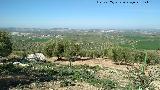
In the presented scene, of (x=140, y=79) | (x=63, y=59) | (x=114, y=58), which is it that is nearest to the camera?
(x=140, y=79)

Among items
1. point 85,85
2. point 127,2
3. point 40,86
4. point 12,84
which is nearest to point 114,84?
point 85,85

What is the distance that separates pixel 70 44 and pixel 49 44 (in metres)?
3.90

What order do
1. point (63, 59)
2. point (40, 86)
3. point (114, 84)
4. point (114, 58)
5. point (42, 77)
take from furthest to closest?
point (63, 59), point (114, 58), point (42, 77), point (114, 84), point (40, 86)

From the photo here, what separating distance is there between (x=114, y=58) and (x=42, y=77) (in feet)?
74.2

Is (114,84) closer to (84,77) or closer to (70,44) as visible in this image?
(84,77)

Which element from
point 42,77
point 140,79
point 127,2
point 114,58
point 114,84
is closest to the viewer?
point 127,2

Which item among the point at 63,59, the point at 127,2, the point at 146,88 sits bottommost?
the point at 63,59

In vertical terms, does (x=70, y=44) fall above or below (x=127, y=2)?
below

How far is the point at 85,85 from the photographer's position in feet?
90.1

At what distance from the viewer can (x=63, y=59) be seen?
179ft

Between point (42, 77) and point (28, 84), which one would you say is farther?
point (42, 77)

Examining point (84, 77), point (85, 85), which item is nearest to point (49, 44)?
point (84, 77)

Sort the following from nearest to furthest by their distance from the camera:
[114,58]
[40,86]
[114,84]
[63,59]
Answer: [40,86] → [114,84] → [114,58] → [63,59]

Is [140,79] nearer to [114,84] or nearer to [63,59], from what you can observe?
[114,84]
